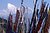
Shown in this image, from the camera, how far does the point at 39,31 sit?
816 millimetres

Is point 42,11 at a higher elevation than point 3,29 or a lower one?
higher

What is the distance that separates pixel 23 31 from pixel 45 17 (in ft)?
0.59

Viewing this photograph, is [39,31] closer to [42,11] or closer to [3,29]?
[42,11]

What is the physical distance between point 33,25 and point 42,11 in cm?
10

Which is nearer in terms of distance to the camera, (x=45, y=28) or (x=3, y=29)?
(x=45, y=28)

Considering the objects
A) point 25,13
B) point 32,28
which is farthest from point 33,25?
point 25,13

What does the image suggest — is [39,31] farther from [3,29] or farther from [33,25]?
[3,29]

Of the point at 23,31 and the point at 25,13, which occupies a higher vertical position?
the point at 25,13

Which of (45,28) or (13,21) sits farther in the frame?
(13,21)

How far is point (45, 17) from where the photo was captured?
0.79 meters

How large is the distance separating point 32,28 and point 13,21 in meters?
0.16

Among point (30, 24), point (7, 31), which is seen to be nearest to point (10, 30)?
point (7, 31)

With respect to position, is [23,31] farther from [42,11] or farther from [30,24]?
[42,11]

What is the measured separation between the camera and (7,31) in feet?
2.71
